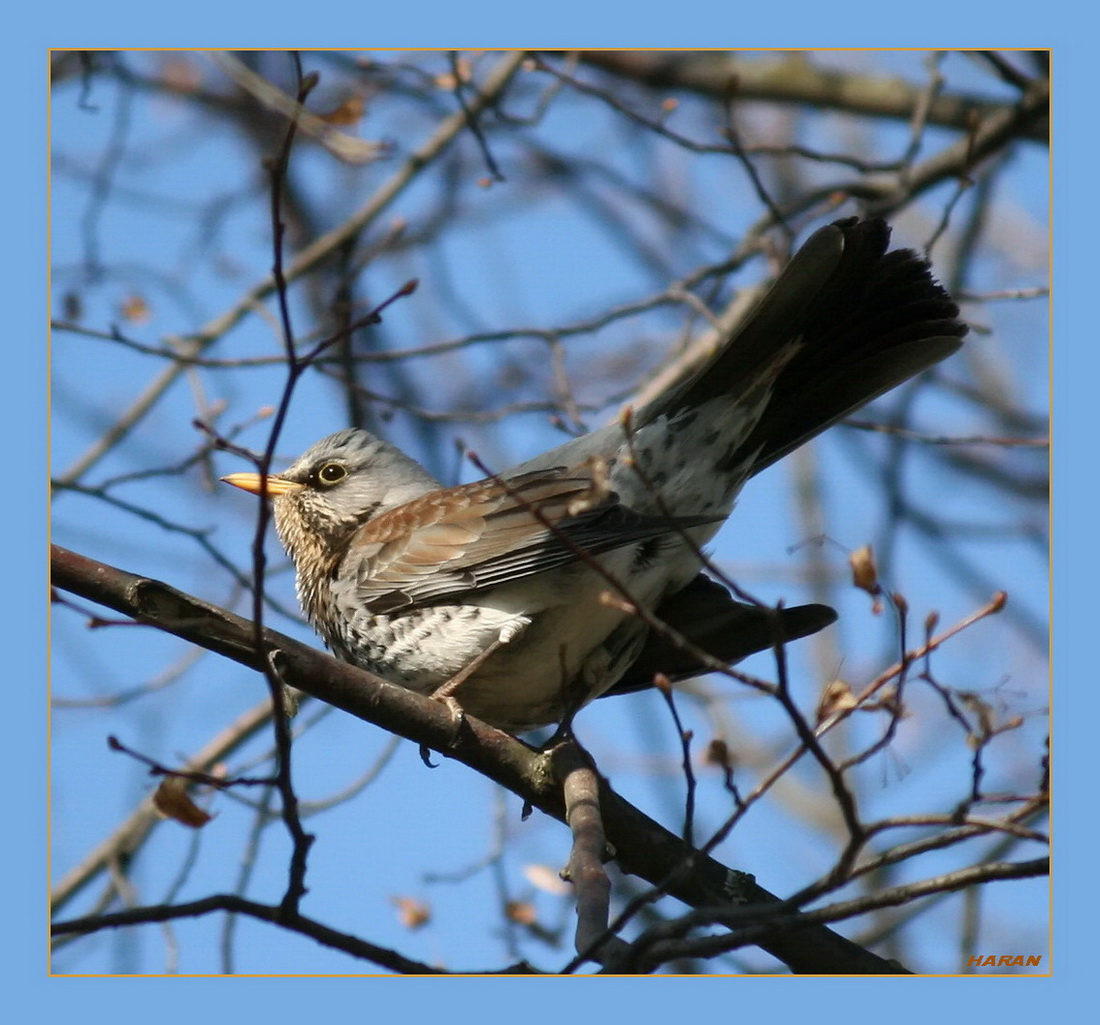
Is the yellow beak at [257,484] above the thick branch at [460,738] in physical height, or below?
above

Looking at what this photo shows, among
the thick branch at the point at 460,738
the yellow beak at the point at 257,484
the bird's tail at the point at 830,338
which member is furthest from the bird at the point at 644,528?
the yellow beak at the point at 257,484

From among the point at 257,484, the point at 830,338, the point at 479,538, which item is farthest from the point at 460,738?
the point at 830,338

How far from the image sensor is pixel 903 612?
2.30 metres

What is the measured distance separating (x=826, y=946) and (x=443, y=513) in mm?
1686

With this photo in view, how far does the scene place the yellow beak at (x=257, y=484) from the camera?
4.12 m

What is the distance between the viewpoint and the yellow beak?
4.12 meters

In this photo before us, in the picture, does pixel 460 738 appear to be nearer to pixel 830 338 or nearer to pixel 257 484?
pixel 257 484

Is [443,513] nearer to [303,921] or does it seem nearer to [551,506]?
[551,506]

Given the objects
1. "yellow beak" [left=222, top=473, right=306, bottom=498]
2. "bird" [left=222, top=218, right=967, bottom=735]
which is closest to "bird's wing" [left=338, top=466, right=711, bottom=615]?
"bird" [left=222, top=218, right=967, bottom=735]

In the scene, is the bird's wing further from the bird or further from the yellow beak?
the yellow beak

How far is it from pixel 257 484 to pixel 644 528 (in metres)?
1.57

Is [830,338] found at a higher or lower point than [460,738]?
higher

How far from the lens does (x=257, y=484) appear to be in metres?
4.25

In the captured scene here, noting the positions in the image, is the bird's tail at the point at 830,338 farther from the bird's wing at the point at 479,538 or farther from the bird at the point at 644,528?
the bird's wing at the point at 479,538
